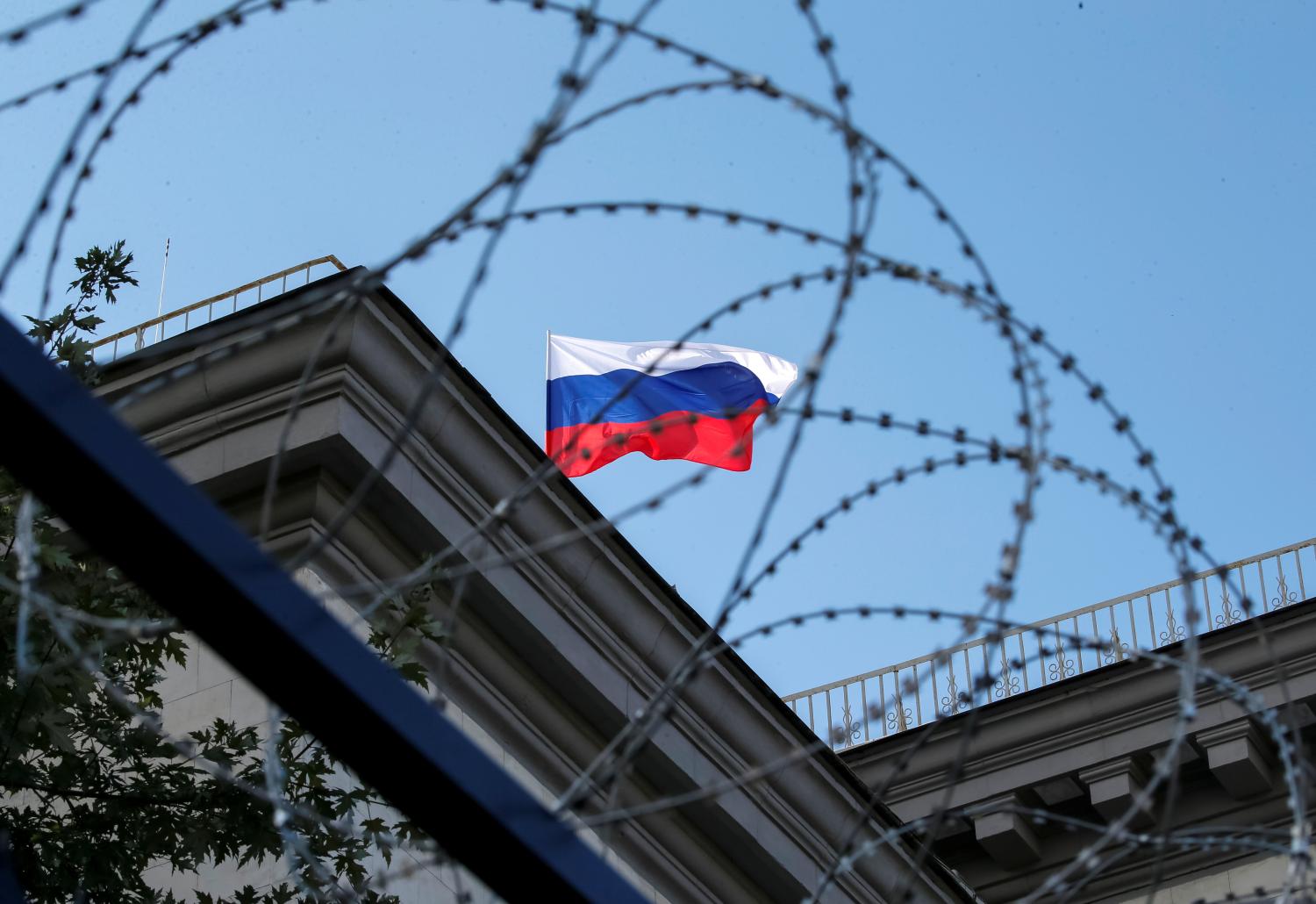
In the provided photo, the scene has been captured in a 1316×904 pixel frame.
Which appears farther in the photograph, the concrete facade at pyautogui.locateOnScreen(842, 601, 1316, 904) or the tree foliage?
the concrete facade at pyautogui.locateOnScreen(842, 601, 1316, 904)

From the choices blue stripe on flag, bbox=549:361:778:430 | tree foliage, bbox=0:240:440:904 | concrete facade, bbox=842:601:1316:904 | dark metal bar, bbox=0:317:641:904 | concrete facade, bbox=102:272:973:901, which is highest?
blue stripe on flag, bbox=549:361:778:430

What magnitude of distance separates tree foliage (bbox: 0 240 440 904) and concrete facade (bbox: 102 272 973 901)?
5.95 ft

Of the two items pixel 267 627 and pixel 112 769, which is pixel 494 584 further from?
pixel 267 627

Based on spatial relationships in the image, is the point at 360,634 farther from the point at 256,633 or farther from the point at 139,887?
the point at 256,633

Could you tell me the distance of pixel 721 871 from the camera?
1369 centimetres

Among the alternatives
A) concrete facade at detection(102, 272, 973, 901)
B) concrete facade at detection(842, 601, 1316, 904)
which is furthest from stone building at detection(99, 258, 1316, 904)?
concrete facade at detection(842, 601, 1316, 904)

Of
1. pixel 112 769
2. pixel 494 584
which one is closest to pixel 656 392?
pixel 494 584

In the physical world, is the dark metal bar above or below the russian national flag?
below

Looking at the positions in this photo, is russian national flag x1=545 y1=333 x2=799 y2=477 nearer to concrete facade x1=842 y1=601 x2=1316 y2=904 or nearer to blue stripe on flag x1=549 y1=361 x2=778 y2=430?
blue stripe on flag x1=549 y1=361 x2=778 y2=430

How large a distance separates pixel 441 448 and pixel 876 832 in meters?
4.10

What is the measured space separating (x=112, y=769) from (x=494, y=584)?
11.3ft

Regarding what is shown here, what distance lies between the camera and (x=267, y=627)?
3.63m

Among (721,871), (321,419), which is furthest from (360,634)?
(721,871)

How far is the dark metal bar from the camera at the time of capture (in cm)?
361
